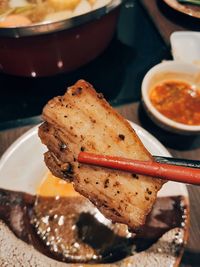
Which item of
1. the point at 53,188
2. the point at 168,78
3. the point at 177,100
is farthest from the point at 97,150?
the point at 168,78

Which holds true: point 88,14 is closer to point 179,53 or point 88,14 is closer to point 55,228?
point 179,53

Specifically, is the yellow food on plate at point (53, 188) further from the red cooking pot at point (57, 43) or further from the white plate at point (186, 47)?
the white plate at point (186, 47)

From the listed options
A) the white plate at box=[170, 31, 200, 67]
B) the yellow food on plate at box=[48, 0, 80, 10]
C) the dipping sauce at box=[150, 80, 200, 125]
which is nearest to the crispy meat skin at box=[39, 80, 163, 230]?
the dipping sauce at box=[150, 80, 200, 125]

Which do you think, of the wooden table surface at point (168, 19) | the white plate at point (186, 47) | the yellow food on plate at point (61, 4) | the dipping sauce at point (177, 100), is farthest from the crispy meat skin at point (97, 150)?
the wooden table surface at point (168, 19)

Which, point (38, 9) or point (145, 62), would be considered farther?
point (145, 62)

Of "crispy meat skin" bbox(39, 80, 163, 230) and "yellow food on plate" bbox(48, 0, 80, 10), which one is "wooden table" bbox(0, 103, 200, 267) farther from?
"yellow food on plate" bbox(48, 0, 80, 10)

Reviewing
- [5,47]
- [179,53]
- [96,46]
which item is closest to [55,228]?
[5,47]

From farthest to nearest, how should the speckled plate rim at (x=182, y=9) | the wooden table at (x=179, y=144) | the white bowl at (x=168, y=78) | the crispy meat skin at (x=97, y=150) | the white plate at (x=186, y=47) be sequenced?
the speckled plate rim at (x=182, y=9), the white plate at (x=186, y=47), the white bowl at (x=168, y=78), the wooden table at (x=179, y=144), the crispy meat skin at (x=97, y=150)
